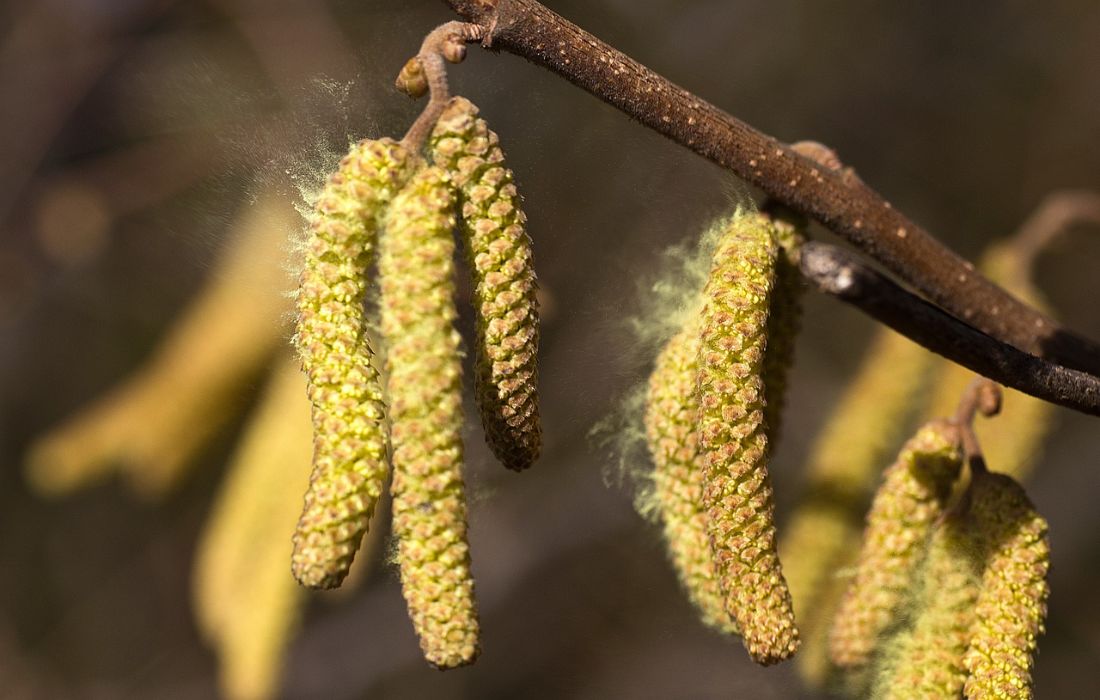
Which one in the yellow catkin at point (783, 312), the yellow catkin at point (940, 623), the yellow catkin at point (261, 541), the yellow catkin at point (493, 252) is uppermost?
the yellow catkin at point (783, 312)

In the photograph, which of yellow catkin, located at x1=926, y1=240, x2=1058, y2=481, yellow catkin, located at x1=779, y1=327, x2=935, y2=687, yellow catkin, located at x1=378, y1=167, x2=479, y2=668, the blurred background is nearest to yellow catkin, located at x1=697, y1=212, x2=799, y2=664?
yellow catkin, located at x1=378, y1=167, x2=479, y2=668

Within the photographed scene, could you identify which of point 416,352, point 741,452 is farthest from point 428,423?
point 741,452

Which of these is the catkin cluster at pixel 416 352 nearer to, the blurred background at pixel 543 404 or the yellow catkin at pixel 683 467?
the yellow catkin at pixel 683 467

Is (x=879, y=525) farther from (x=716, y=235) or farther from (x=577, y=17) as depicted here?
(x=577, y=17)

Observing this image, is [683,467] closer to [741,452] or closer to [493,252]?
[741,452]

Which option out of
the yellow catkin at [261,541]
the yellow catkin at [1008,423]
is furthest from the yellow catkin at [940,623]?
the yellow catkin at [261,541]

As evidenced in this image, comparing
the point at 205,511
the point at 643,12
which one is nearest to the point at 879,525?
the point at 643,12

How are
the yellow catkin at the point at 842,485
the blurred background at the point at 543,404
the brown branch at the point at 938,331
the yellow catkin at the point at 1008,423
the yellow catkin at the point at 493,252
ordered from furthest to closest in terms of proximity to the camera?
the blurred background at the point at 543,404 → the yellow catkin at the point at 1008,423 → the yellow catkin at the point at 842,485 → the yellow catkin at the point at 493,252 → the brown branch at the point at 938,331
